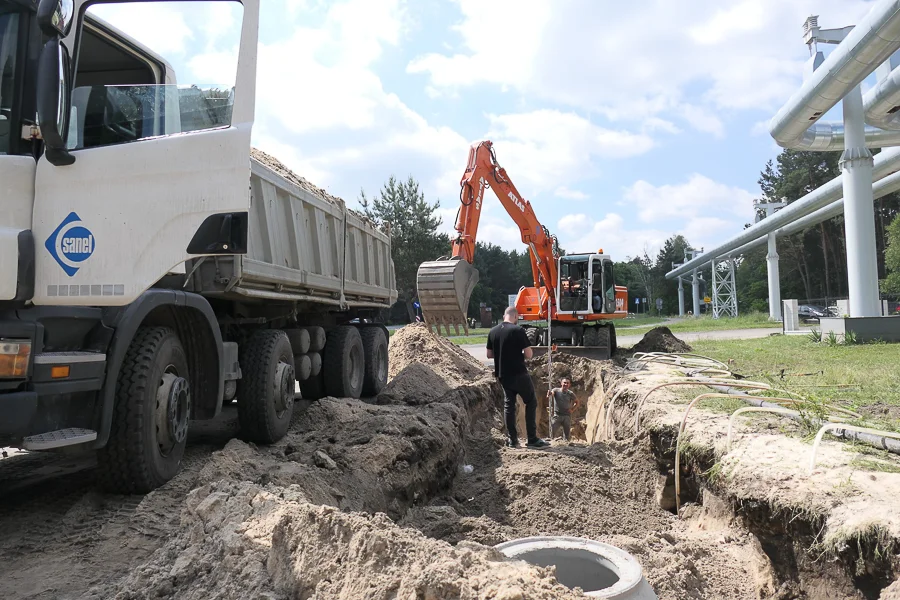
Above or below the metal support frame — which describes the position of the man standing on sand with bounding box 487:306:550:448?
below

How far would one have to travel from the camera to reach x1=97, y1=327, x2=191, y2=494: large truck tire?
4.03 m

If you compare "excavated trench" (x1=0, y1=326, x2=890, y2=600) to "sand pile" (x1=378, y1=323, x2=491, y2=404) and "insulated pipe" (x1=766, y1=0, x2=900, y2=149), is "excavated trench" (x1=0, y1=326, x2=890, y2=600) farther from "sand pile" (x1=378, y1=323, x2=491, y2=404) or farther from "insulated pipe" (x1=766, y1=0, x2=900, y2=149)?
"insulated pipe" (x1=766, y1=0, x2=900, y2=149)

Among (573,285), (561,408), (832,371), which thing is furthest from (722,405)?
(573,285)

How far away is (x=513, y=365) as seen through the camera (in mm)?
8312

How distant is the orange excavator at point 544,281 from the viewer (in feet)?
40.7

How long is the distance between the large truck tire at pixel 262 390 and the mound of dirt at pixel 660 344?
43.9 ft

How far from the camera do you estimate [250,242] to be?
18.1 feet

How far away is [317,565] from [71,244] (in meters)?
2.47

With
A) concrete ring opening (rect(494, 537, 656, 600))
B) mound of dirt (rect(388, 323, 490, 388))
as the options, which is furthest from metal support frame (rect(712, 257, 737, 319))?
concrete ring opening (rect(494, 537, 656, 600))

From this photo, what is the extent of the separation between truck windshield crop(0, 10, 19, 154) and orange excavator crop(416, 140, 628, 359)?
329 inches

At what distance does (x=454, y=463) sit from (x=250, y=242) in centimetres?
367

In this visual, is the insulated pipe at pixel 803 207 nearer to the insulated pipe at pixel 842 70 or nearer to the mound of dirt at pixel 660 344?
the insulated pipe at pixel 842 70

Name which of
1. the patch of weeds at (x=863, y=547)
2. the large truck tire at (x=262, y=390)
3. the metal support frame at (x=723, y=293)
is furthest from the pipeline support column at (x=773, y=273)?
the large truck tire at (x=262, y=390)

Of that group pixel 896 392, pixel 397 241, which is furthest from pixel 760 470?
pixel 397 241
